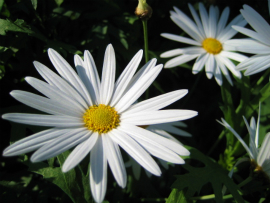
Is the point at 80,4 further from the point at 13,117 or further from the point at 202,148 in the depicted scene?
the point at 202,148

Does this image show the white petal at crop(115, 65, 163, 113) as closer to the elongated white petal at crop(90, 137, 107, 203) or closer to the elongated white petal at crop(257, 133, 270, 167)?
the elongated white petal at crop(90, 137, 107, 203)

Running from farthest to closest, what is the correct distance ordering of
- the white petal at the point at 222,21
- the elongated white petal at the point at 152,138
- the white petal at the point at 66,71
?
the white petal at the point at 222,21, the white petal at the point at 66,71, the elongated white petal at the point at 152,138

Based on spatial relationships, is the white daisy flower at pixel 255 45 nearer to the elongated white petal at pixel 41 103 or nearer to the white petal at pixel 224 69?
the white petal at pixel 224 69

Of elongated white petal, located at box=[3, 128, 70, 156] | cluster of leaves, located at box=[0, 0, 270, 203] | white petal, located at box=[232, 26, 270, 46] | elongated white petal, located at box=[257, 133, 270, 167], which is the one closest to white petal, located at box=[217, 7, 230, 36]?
cluster of leaves, located at box=[0, 0, 270, 203]

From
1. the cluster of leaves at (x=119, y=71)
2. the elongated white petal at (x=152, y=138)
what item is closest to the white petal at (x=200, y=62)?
the cluster of leaves at (x=119, y=71)

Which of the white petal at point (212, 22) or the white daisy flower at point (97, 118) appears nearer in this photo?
the white daisy flower at point (97, 118)

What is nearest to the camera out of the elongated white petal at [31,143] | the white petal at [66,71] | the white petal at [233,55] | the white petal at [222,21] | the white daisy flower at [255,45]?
the elongated white petal at [31,143]

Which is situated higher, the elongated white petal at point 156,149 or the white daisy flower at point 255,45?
the white daisy flower at point 255,45

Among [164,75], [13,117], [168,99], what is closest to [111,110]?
[168,99]

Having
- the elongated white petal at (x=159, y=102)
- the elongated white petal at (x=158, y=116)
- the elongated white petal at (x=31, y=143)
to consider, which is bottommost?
the elongated white petal at (x=31, y=143)
